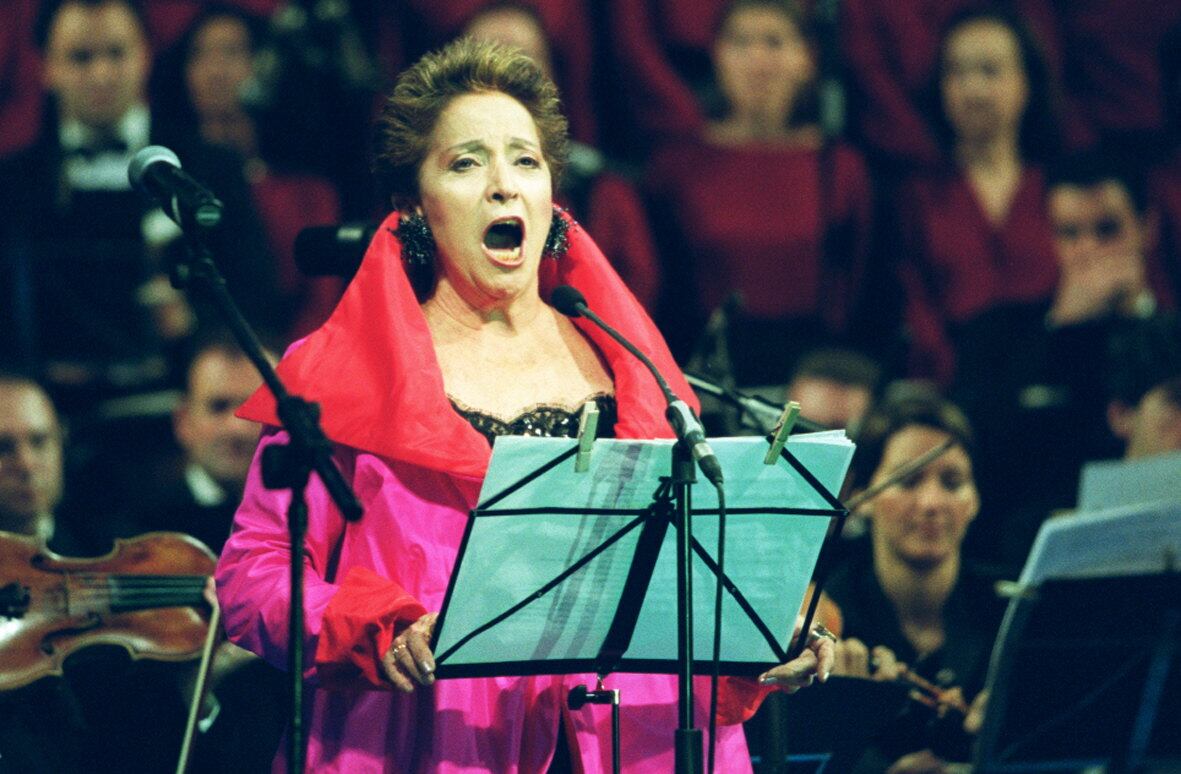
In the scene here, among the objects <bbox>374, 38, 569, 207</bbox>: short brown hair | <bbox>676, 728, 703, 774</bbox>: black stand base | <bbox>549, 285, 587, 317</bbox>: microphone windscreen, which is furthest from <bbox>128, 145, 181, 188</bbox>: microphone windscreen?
<bbox>676, 728, 703, 774</bbox>: black stand base

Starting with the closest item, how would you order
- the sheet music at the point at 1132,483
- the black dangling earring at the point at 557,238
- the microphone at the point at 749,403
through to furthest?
the black dangling earring at the point at 557,238, the microphone at the point at 749,403, the sheet music at the point at 1132,483

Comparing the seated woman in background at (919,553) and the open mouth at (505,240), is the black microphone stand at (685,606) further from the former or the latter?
the seated woman in background at (919,553)

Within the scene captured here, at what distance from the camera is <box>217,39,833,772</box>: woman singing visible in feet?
8.61

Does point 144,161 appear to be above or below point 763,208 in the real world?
below

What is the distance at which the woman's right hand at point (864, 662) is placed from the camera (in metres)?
4.01

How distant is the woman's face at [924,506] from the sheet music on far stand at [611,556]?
217 centimetres

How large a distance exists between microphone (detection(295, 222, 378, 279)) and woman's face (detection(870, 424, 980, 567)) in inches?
79.6

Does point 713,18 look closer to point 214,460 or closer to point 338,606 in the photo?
point 214,460

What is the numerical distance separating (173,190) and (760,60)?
155 inches

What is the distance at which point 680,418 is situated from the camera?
2482 millimetres

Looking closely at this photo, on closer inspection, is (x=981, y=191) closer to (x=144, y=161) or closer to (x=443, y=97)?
(x=443, y=97)

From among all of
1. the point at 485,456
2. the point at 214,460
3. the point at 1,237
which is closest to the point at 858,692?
the point at 485,456

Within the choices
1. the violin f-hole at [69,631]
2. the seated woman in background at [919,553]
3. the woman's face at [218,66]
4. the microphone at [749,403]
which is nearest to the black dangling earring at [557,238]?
the microphone at [749,403]

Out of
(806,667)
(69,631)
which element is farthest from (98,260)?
(806,667)
